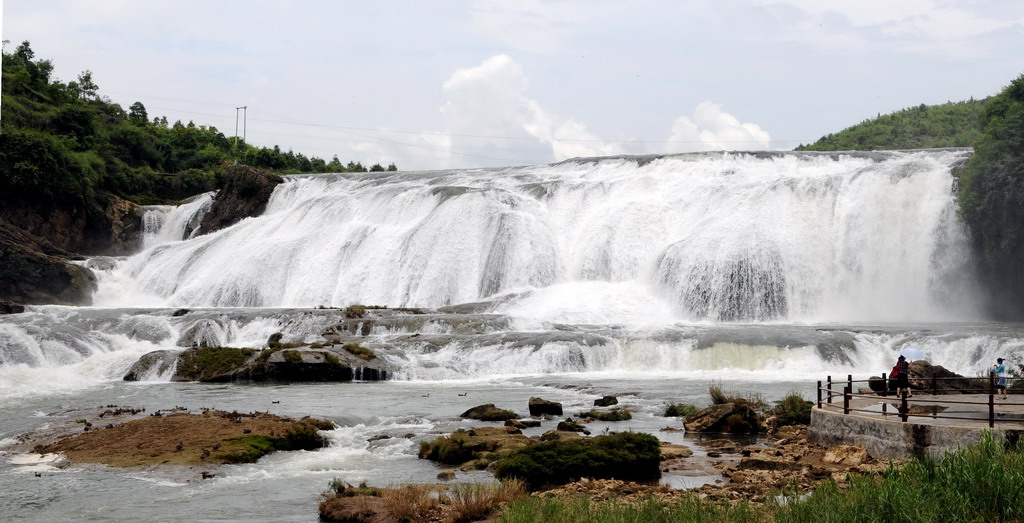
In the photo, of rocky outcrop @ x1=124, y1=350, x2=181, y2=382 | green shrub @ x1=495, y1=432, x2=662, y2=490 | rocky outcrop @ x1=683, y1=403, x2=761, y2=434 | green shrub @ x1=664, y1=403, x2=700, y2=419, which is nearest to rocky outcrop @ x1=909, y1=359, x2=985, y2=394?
rocky outcrop @ x1=683, y1=403, x2=761, y2=434

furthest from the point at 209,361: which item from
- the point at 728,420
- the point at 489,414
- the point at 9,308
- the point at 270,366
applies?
the point at 728,420

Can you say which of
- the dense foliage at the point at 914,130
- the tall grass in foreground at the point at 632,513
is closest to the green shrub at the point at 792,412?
the tall grass in foreground at the point at 632,513

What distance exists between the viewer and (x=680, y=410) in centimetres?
2270

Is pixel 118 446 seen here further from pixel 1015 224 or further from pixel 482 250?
pixel 1015 224

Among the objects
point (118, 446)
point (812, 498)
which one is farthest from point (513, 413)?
point (812, 498)

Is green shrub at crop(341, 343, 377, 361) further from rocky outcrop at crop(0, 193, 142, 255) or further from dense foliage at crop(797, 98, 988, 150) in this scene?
dense foliage at crop(797, 98, 988, 150)

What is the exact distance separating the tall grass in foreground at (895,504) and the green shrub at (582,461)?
2974mm

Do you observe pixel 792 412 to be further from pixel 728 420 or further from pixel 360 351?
pixel 360 351

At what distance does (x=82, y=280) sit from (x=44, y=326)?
750 inches

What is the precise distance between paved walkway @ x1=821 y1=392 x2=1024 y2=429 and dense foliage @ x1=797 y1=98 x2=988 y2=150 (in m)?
77.5

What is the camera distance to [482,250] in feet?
163

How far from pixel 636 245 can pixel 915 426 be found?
35.4 metres

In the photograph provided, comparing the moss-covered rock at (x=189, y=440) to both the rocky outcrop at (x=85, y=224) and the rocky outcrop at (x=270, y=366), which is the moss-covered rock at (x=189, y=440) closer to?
the rocky outcrop at (x=270, y=366)

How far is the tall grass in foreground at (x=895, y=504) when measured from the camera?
32.5 ft
